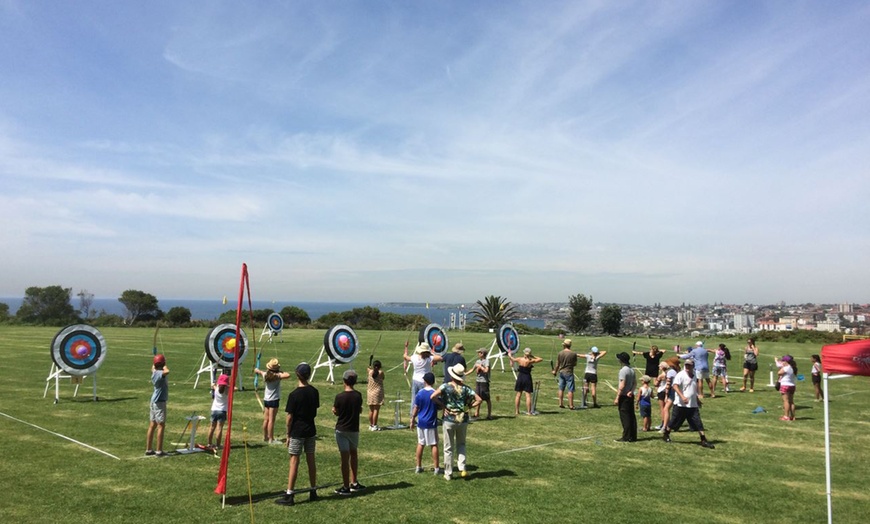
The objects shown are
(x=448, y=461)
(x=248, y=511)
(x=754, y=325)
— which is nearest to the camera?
(x=248, y=511)

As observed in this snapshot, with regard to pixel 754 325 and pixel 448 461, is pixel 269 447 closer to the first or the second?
pixel 448 461

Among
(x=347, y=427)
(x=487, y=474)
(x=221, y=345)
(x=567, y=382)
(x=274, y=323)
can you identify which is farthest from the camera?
(x=274, y=323)

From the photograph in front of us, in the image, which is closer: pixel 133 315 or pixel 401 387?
pixel 401 387

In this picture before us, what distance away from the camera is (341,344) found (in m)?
21.0

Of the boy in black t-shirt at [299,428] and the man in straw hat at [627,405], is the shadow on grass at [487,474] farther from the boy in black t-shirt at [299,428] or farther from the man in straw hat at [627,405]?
the man in straw hat at [627,405]

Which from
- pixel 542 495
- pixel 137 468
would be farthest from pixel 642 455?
pixel 137 468

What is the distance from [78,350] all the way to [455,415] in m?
14.6

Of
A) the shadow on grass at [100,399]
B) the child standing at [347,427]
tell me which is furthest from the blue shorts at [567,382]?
the shadow on grass at [100,399]

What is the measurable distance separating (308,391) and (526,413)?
28.3 ft

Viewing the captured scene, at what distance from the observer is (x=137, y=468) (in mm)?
9383

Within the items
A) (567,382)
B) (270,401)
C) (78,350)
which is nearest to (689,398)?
(567,382)

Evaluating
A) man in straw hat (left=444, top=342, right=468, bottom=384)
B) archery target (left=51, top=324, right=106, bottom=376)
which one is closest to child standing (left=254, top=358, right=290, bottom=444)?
man in straw hat (left=444, top=342, right=468, bottom=384)

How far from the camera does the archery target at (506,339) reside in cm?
2341

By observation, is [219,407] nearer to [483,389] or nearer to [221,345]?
[483,389]
